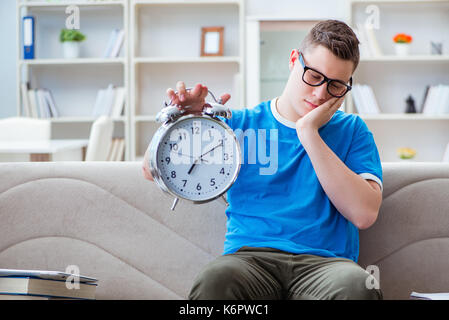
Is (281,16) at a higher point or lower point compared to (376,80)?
higher

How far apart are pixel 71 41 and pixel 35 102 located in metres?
0.58

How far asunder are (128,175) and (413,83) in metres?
3.62

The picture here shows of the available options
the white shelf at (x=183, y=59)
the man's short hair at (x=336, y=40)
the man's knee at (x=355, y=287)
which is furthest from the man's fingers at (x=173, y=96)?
the white shelf at (x=183, y=59)

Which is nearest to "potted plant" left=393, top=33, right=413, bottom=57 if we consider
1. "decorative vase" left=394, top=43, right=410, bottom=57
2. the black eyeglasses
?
"decorative vase" left=394, top=43, right=410, bottom=57

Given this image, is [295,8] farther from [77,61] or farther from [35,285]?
[35,285]

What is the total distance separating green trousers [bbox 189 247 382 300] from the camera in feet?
3.39

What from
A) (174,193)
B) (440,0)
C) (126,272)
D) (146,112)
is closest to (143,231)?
(126,272)

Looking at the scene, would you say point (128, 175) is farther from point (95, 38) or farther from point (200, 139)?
point (95, 38)

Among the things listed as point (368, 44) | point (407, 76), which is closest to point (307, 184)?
point (368, 44)

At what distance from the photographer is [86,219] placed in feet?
4.96

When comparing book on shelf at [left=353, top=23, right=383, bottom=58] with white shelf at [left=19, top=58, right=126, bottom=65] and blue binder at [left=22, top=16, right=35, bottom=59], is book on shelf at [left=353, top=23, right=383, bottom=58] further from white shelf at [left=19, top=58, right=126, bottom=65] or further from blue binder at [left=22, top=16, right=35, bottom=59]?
blue binder at [left=22, top=16, right=35, bottom=59]

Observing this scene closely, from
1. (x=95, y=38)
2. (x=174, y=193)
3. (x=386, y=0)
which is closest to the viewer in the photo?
(x=174, y=193)

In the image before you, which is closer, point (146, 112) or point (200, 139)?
point (200, 139)

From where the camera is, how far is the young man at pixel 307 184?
1183 mm
